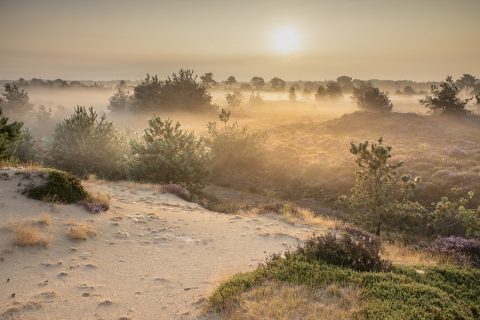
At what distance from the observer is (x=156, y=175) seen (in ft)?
84.5

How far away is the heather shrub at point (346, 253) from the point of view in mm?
11680

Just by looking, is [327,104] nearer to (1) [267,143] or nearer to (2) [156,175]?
(1) [267,143]

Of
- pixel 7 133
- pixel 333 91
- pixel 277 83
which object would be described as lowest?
pixel 7 133

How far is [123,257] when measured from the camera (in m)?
12.4

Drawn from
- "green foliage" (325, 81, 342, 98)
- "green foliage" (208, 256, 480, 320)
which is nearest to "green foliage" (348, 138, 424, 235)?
"green foliage" (208, 256, 480, 320)

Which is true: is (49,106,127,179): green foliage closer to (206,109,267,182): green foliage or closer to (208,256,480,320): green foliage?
(206,109,267,182): green foliage

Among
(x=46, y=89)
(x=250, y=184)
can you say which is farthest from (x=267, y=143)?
(x=46, y=89)

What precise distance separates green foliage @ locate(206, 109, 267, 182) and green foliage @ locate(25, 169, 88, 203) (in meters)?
19.0

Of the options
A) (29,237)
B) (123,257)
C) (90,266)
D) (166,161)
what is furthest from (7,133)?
(166,161)

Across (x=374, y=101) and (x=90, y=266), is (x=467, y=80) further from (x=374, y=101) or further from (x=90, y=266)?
(x=90, y=266)

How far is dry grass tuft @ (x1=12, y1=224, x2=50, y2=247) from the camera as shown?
39.1 feet

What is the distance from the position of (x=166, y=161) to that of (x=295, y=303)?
17.5m

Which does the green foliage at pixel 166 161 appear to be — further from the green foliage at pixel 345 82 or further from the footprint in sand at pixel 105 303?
the green foliage at pixel 345 82

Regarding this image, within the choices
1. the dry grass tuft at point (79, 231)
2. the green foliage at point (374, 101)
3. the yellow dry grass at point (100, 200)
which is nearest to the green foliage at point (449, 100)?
the green foliage at point (374, 101)
